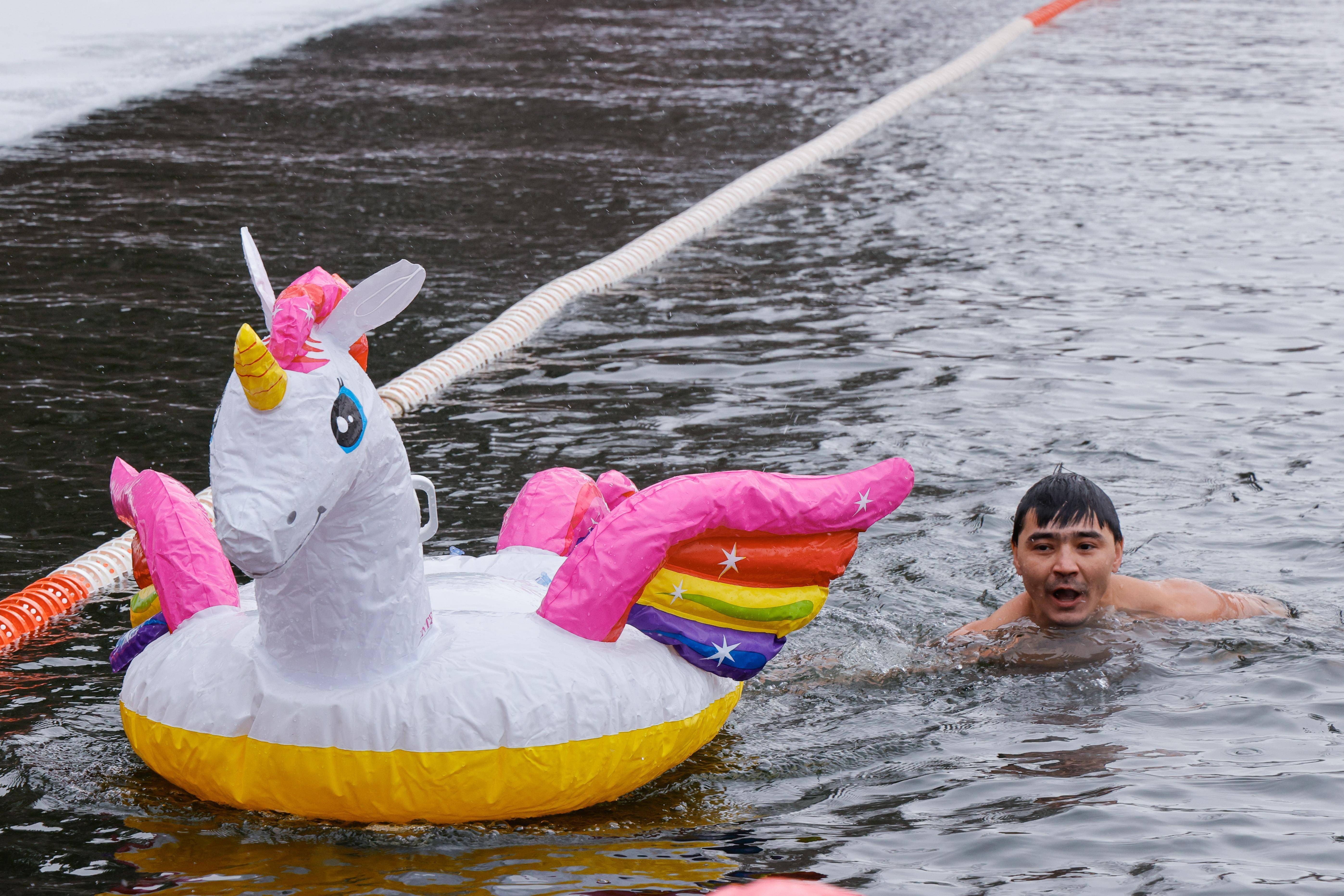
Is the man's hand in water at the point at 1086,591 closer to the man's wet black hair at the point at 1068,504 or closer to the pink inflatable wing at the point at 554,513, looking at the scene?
the man's wet black hair at the point at 1068,504

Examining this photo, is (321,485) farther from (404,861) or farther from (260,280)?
(404,861)

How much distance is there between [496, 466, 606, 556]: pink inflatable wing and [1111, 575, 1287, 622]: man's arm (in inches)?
83.1

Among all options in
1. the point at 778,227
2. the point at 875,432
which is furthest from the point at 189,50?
the point at 875,432

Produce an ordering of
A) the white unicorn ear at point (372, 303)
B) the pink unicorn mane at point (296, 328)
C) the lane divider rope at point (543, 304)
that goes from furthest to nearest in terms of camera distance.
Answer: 1. the lane divider rope at point (543, 304)
2. the white unicorn ear at point (372, 303)
3. the pink unicorn mane at point (296, 328)

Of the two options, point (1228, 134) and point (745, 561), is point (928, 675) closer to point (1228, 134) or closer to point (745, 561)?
point (745, 561)

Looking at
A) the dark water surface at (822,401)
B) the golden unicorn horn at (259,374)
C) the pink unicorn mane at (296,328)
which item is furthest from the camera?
the dark water surface at (822,401)

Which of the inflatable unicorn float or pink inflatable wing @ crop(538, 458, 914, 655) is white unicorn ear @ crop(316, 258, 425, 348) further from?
pink inflatable wing @ crop(538, 458, 914, 655)

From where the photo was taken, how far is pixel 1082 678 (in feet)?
18.5

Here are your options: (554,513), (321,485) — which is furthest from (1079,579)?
(321,485)

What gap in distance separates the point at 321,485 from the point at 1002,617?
10.1 ft

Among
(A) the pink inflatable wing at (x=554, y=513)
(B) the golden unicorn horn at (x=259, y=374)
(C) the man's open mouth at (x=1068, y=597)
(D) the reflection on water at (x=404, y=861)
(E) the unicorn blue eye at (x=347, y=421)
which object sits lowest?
(D) the reflection on water at (x=404, y=861)

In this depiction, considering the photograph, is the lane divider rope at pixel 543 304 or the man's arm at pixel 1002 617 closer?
the man's arm at pixel 1002 617

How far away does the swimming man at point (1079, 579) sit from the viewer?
5.76m

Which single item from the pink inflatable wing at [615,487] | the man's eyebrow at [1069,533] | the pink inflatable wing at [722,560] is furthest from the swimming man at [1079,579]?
the pink inflatable wing at [615,487]
